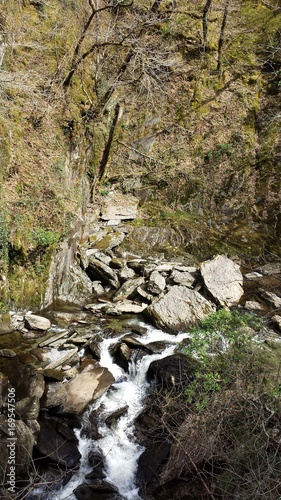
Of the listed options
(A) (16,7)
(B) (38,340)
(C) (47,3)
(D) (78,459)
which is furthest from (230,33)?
(D) (78,459)

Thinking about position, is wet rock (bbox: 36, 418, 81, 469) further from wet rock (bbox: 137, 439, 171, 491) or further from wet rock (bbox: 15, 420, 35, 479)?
wet rock (bbox: 137, 439, 171, 491)

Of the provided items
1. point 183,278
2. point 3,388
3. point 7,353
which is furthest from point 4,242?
point 183,278

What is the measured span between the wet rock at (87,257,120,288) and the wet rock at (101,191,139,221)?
258 cm

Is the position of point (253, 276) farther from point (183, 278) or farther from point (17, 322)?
point (17, 322)

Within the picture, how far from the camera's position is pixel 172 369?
553 centimetres

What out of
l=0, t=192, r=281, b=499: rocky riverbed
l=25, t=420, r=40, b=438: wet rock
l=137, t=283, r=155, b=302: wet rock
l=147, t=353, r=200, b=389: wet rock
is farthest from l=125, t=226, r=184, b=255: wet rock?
l=25, t=420, r=40, b=438: wet rock

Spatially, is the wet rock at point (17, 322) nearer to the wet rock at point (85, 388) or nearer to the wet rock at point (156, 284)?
the wet rock at point (85, 388)

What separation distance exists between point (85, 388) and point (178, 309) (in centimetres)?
301

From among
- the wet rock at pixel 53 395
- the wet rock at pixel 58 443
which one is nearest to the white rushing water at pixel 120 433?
the wet rock at pixel 58 443

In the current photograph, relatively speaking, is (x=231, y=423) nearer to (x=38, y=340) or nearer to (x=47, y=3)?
(x=38, y=340)

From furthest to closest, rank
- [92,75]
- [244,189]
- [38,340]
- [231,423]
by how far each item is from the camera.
A: 1. [244,189]
2. [92,75]
3. [38,340]
4. [231,423]

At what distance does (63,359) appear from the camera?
5.88 m

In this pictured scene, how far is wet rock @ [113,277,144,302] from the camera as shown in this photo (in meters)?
8.51

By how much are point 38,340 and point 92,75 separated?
10.2 m
